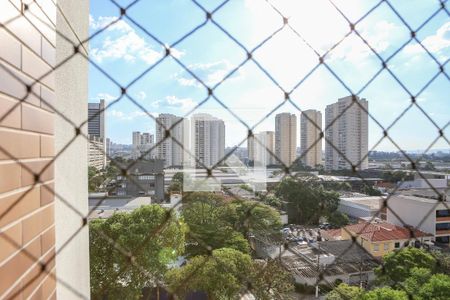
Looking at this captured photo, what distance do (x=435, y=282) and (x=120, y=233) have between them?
15.8 ft

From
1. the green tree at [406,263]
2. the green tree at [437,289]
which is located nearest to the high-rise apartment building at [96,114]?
the green tree at [437,289]

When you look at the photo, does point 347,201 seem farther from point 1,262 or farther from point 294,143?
point 1,262

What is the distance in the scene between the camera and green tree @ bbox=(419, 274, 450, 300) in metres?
4.26

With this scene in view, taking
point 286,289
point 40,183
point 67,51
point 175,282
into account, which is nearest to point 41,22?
point 67,51

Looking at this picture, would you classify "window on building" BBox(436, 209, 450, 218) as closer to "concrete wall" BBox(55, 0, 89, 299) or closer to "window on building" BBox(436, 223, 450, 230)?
"window on building" BBox(436, 223, 450, 230)

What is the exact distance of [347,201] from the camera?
16.9 m

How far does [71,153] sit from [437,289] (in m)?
4.85

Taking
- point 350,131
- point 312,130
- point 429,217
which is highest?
point 350,131

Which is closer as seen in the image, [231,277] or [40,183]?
[40,183]

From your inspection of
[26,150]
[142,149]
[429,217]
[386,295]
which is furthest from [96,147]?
[429,217]

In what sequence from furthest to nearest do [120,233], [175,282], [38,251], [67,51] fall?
[120,233]
[175,282]
[67,51]
[38,251]

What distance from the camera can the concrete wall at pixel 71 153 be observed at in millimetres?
737

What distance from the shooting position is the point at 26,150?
548 millimetres

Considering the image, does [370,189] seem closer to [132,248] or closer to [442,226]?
[132,248]
